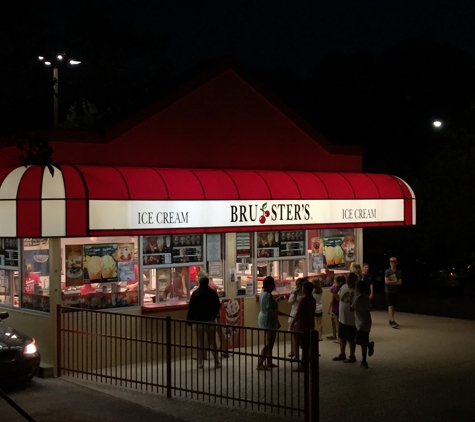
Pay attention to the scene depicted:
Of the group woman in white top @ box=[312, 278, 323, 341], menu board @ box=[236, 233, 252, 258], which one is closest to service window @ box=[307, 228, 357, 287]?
woman in white top @ box=[312, 278, 323, 341]

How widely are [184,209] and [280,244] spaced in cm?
371

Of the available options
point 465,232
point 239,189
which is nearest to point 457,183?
point 465,232

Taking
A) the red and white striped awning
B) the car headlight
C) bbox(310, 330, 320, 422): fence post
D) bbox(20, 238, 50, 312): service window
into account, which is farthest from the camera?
bbox(20, 238, 50, 312): service window

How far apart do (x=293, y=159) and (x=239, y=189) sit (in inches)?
107

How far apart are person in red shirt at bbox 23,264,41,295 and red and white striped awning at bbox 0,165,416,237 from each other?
143 centimetres

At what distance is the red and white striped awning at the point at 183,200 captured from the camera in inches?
496

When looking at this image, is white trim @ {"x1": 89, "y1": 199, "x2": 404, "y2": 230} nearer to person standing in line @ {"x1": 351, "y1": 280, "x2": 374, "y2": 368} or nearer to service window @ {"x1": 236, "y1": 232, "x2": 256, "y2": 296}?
service window @ {"x1": 236, "y1": 232, "x2": 256, "y2": 296}

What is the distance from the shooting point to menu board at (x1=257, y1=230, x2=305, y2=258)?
55.3 ft

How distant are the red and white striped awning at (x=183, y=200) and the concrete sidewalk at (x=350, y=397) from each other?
2681 mm

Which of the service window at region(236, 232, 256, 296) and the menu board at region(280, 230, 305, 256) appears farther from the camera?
the menu board at region(280, 230, 305, 256)

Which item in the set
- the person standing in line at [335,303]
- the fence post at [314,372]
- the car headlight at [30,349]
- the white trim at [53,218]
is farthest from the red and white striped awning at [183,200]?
the fence post at [314,372]

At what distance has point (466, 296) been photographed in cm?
2823

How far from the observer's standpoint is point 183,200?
46.4 feet

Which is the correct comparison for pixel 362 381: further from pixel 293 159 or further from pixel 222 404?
pixel 293 159
